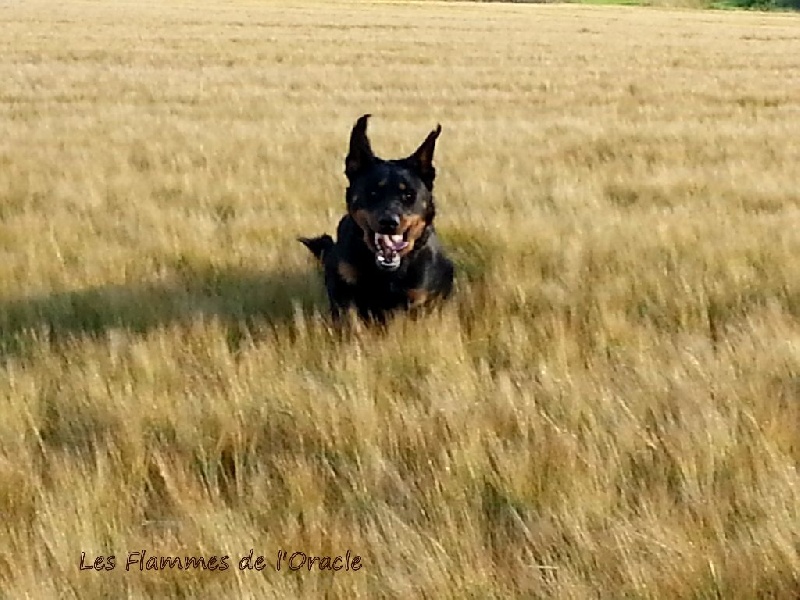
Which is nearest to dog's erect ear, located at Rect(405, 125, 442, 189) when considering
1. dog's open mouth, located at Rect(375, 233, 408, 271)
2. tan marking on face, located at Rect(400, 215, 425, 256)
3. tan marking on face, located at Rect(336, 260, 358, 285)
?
tan marking on face, located at Rect(400, 215, 425, 256)

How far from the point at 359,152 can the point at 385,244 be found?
0.67 meters

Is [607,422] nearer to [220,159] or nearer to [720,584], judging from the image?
[720,584]

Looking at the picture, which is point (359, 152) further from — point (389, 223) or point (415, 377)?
point (415, 377)

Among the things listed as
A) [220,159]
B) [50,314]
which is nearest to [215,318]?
[50,314]

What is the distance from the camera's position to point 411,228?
4738 millimetres

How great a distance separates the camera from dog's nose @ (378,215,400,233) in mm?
4547

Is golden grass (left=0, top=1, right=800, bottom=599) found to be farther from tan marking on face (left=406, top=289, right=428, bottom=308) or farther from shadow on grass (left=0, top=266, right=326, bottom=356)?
tan marking on face (left=406, top=289, right=428, bottom=308)

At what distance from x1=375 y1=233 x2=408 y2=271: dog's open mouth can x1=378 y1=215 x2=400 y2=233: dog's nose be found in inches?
2.6

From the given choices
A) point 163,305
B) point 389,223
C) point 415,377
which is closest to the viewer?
point 415,377

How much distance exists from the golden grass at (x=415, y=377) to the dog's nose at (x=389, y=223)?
0.46 meters

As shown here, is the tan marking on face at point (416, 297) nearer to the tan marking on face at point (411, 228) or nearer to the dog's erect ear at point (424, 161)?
the tan marking on face at point (411, 228)

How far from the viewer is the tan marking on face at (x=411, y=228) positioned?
465 centimetres

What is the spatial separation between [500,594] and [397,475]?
0.65 meters

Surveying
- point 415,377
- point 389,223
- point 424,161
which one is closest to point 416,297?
point 389,223
